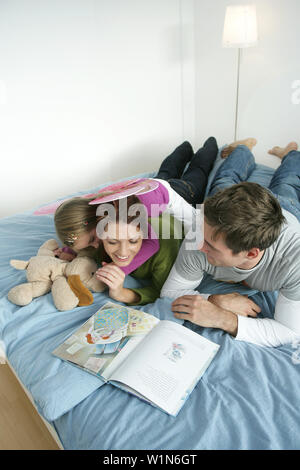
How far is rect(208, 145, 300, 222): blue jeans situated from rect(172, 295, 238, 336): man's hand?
2.08 feet

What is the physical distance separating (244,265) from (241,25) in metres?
1.85

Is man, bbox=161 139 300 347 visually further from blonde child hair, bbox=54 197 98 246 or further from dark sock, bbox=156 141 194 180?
dark sock, bbox=156 141 194 180

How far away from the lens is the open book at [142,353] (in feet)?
2.62

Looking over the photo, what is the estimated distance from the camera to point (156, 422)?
745 millimetres

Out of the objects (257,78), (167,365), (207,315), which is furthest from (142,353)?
(257,78)

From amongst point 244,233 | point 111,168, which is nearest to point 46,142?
point 111,168

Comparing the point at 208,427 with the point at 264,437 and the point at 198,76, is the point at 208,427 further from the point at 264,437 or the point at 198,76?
the point at 198,76

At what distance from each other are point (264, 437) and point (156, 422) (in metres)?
0.23

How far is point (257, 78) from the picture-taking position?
2506 mm

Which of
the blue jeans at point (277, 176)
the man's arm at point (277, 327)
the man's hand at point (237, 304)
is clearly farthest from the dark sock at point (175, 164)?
the man's arm at point (277, 327)

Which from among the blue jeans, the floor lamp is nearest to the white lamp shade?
the floor lamp

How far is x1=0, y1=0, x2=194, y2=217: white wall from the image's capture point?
194cm

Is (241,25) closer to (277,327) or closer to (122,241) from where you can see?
(122,241)

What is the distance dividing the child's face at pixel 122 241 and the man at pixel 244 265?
146mm
